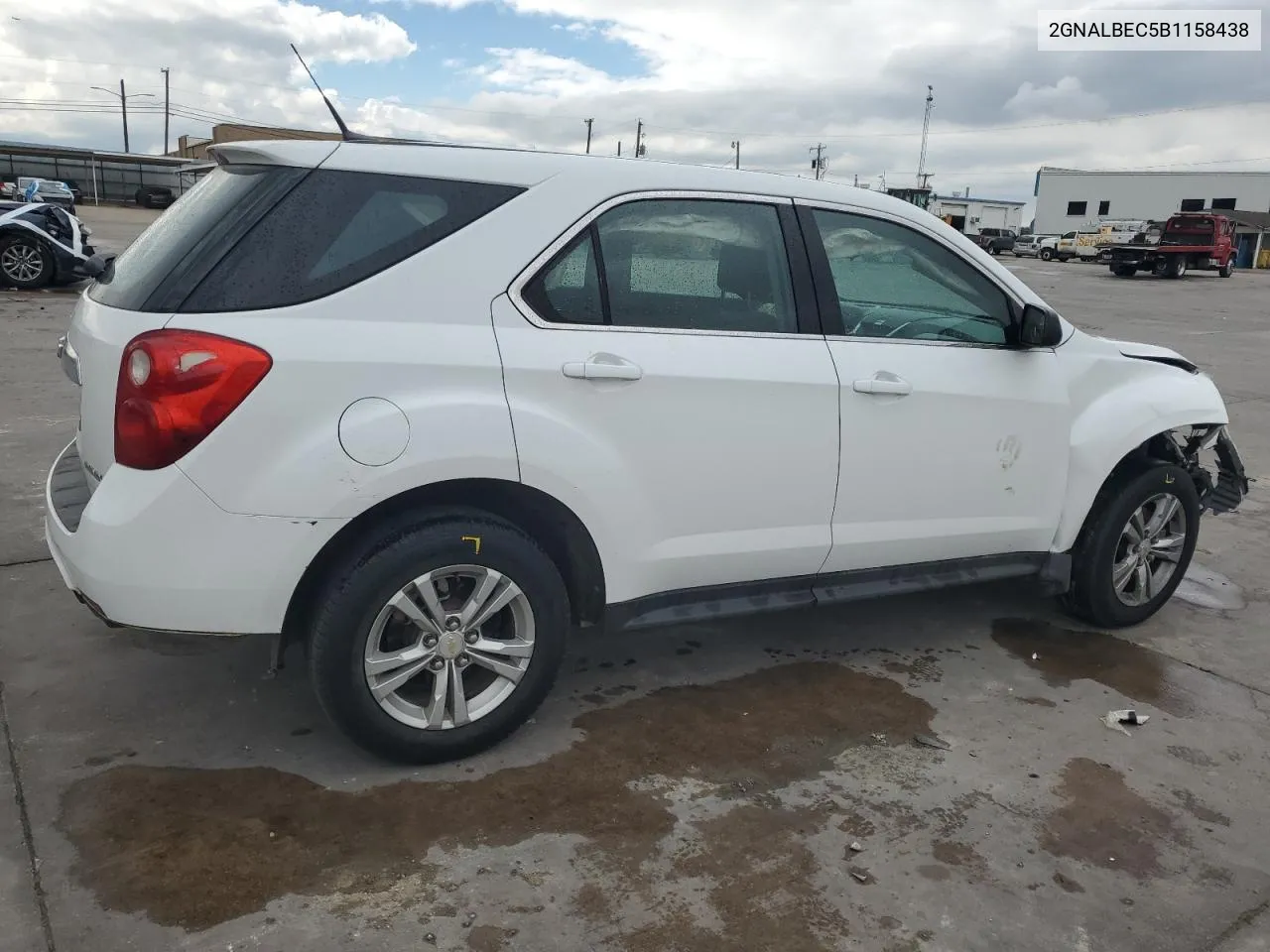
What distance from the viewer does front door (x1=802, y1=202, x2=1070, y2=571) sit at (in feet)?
11.1

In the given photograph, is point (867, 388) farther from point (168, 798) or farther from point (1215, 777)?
point (168, 798)

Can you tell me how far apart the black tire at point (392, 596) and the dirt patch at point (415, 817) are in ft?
0.48

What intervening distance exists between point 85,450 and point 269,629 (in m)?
0.80

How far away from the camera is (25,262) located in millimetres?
14344

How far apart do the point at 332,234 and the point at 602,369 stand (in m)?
0.84


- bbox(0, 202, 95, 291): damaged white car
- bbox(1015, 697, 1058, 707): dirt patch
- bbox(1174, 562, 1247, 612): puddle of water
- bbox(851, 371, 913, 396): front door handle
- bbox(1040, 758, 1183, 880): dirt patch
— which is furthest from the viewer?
bbox(0, 202, 95, 291): damaged white car

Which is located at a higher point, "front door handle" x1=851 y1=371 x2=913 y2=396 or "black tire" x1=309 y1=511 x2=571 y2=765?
"front door handle" x1=851 y1=371 x2=913 y2=396

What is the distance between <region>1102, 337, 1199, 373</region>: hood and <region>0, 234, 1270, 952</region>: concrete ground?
1.20 m

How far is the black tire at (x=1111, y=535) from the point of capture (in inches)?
160

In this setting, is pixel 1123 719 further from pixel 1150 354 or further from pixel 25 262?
pixel 25 262

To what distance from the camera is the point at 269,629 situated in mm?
2660

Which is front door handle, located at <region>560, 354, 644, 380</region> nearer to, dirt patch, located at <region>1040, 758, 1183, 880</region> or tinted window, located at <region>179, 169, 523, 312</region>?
tinted window, located at <region>179, 169, 523, 312</region>

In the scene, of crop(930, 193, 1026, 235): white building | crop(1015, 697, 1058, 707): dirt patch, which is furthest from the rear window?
crop(930, 193, 1026, 235): white building

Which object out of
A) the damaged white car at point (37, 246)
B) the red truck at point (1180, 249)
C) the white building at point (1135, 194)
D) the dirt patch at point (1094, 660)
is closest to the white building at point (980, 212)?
the white building at point (1135, 194)
